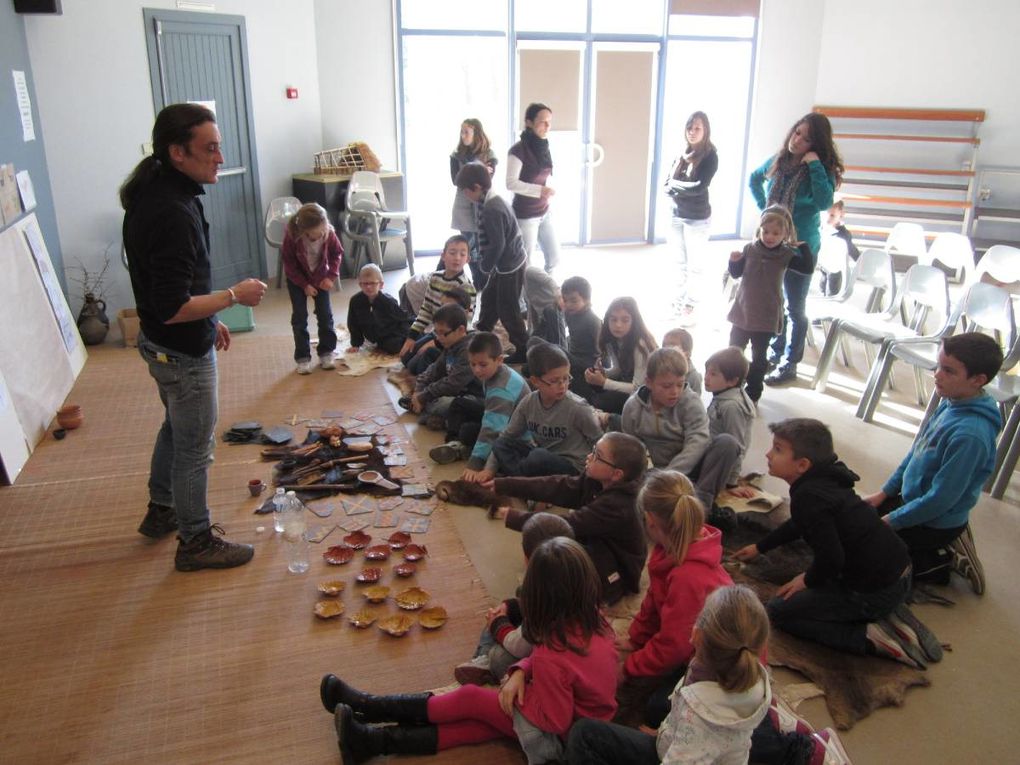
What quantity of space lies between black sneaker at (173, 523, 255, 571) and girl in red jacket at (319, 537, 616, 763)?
3.51 ft

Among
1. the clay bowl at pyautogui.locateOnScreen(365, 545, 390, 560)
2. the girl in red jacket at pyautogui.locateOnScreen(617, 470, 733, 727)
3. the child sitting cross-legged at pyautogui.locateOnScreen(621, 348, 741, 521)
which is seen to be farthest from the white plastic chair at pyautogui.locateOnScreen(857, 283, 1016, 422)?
the clay bowl at pyautogui.locateOnScreen(365, 545, 390, 560)

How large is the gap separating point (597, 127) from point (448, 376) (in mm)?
5540

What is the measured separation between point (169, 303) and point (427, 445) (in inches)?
69.7

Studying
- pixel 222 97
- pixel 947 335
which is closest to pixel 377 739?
pixel 947 335

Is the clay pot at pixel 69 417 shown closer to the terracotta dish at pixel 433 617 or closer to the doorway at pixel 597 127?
the terracotta dish at pixel 433 617

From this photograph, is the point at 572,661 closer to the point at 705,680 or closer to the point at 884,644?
the point at 705,680

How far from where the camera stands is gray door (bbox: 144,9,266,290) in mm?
6348

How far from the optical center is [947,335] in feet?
15.1

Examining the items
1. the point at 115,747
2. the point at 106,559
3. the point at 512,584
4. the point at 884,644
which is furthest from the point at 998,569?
the point at 106,559

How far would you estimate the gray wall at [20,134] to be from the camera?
498 centimetres

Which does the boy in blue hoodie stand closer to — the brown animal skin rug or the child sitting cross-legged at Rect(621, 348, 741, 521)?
the brown animal skin rug

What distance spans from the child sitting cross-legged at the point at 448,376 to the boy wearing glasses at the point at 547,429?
742 mm

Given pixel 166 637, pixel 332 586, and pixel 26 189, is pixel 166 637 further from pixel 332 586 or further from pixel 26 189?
pixel 26 189

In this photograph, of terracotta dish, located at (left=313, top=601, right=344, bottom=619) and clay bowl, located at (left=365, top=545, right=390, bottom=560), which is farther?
clay bowl, located at (left=365, top=545, right=390, bottom=560)
